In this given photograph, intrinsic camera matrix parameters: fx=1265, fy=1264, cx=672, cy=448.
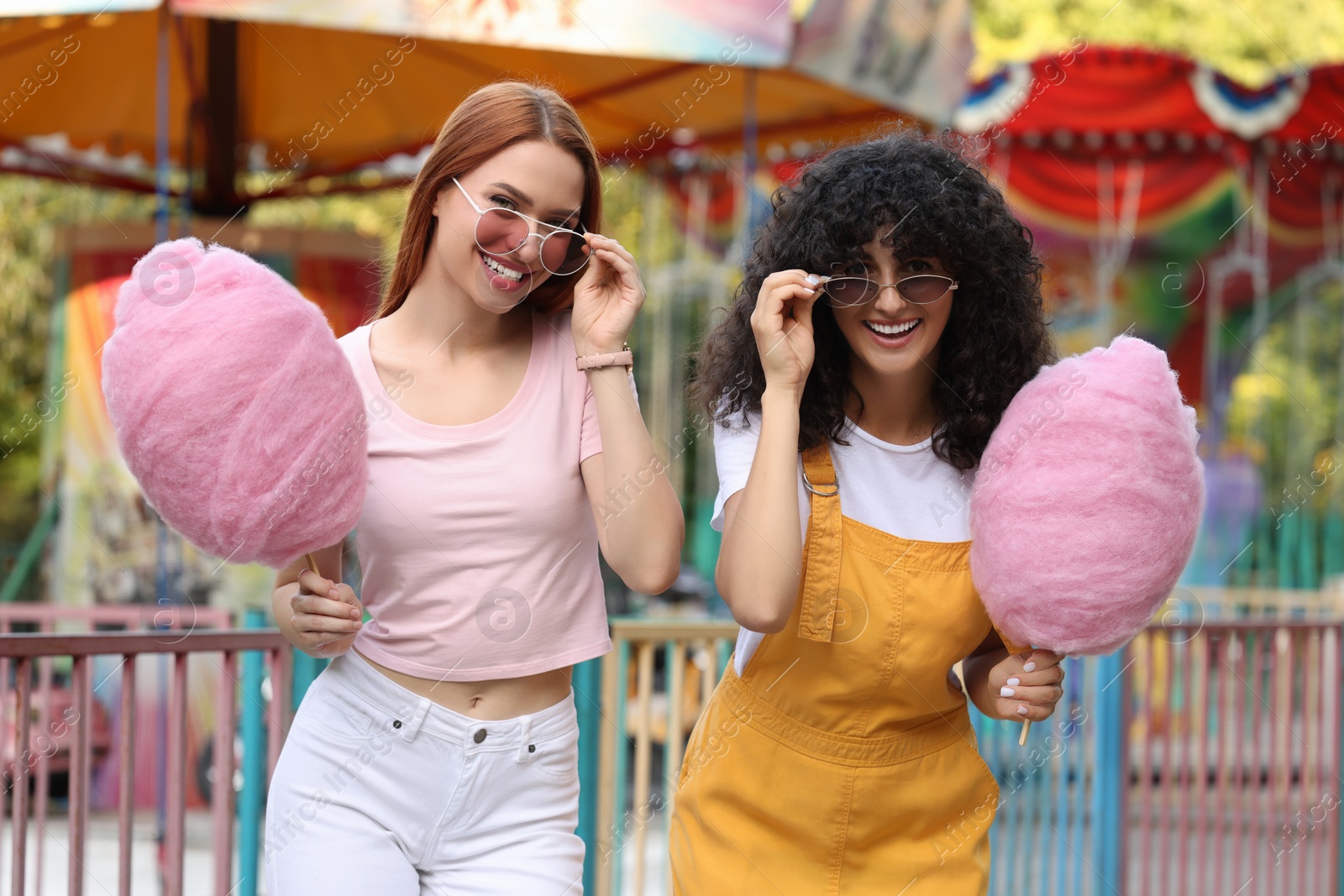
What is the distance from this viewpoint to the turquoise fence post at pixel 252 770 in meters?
2.91

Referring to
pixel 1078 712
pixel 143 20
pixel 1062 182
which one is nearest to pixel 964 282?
pixel 1078 712

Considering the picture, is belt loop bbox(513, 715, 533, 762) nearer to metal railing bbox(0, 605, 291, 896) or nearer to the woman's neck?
the woman's neck

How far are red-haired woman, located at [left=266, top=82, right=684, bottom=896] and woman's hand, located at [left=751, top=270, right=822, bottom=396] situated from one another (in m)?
0.19

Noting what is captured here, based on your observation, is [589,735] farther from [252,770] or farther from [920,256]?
[920,256]

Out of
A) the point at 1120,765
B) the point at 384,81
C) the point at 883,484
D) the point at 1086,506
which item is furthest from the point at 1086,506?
the point at 384,81

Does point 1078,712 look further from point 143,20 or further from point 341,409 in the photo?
point 143,20

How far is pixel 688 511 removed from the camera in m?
9.93

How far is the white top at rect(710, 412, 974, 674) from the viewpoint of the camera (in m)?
1.90

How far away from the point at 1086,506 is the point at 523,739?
0.87 metres

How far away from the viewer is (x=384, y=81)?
661 centimetres

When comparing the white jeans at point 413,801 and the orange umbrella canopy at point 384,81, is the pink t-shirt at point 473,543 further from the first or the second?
the orange umbrella canopy at point 384,81

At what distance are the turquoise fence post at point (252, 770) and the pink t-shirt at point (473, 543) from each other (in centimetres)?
121

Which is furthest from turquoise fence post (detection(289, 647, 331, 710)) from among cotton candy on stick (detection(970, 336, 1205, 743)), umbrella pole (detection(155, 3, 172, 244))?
umbrella pole (detection(155, 3, 172, 244))

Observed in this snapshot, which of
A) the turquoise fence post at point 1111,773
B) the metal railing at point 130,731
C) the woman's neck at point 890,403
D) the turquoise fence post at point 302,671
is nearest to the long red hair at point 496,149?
the woman's neck at point 890,403
